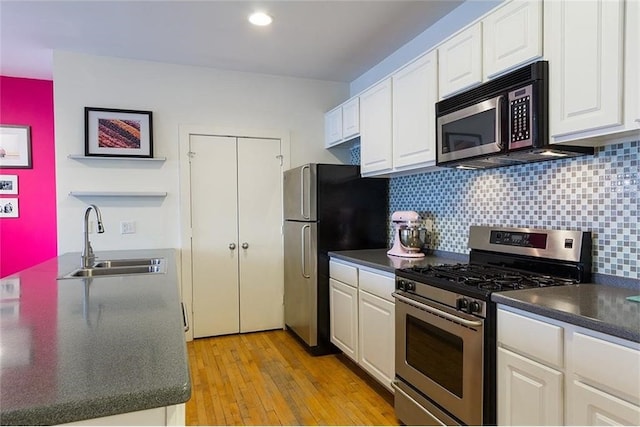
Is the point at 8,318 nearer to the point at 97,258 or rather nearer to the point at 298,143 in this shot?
the point at 97,258

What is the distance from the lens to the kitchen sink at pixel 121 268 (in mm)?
2296

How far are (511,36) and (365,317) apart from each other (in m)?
1.88

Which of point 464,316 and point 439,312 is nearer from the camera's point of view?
point 464,316

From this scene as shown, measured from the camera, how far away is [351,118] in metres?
3.50

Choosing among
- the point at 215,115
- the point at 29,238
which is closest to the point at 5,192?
the point at 29,238

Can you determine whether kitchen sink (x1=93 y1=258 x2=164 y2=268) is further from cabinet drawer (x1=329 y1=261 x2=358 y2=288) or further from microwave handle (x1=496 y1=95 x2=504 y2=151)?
microwave handle (x1=496 y1=95 x2=504 y2=151)

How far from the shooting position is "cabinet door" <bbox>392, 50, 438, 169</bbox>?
244cm

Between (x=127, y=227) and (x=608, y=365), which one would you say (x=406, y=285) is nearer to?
(x=608, y=365)

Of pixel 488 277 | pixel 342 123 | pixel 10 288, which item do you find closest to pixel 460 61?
pixel 488 277

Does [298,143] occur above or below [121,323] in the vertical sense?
above

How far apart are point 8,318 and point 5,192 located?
11.0 feet

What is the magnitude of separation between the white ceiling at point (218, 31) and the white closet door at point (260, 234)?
870 mm

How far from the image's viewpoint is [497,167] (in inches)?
94.2

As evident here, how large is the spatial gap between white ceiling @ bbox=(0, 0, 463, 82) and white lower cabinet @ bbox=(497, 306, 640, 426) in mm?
2082
